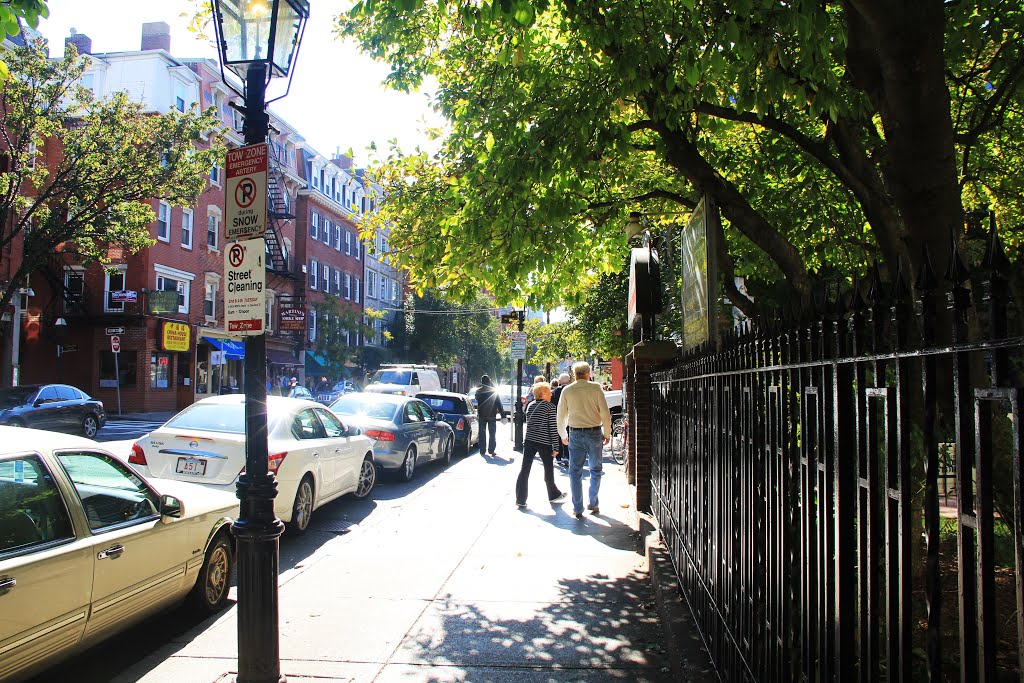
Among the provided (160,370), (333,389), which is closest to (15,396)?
(160,370)

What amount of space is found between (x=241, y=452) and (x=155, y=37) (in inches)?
1356

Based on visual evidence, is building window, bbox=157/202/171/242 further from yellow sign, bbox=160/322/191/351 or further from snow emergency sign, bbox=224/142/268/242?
snow emergency sign, bbox=224/142/268/242

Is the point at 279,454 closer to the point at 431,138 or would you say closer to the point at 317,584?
the point at 317,584

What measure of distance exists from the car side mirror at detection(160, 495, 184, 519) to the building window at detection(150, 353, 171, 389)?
30787mm

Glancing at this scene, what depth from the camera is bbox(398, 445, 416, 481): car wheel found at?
12.4 metres

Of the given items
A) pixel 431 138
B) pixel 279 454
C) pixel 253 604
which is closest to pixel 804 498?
pixel 253 604

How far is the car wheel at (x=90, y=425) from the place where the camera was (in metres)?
20.6

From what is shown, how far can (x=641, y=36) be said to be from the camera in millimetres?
6426

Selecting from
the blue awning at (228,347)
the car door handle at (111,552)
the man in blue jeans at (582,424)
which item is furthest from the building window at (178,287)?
the car door handle at (111,552)

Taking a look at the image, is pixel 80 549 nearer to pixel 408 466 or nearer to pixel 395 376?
pixel 408 466

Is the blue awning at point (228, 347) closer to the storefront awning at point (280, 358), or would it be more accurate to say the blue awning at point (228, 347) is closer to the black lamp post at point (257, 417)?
the storefront awning at point (280, 358)

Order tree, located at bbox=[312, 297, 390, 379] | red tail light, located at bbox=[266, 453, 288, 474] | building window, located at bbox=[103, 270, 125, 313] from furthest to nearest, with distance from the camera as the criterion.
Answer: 1. tree, located at bbox=[312, 297, 390, 379]
2. building window, located at bbox=[103, 270, 125, 313]
3. red tail light, located at bbox=[266, 453, 288, 474]

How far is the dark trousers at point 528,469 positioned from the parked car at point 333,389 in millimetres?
29998

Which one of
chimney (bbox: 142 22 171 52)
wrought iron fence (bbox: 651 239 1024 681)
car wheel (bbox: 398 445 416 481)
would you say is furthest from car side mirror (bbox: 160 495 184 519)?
chimney (bbox: 142 22 171 52)
